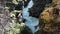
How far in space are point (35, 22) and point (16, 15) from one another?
2005mm

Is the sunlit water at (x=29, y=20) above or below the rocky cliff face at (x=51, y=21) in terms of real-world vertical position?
below

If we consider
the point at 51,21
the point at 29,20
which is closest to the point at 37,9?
the point at 29,20

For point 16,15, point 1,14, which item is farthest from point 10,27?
point 16,15

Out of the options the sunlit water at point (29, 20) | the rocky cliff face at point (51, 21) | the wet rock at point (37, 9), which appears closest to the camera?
the rocky cliff face at point (51, 21)

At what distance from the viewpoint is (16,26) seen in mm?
9703

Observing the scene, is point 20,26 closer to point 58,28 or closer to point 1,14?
point 1,14

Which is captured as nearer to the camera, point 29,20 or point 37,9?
point 29,20

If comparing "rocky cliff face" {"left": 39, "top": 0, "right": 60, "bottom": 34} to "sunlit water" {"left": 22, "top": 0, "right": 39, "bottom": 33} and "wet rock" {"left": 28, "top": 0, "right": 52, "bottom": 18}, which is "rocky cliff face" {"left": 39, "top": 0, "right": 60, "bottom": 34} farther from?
"wet rock" {"left": 28, "top": 0, "right": 52, "bottom": 18}

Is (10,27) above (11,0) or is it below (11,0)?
below

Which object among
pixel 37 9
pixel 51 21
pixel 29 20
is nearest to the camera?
pixel 51 21

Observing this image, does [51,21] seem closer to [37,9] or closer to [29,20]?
[29,20]

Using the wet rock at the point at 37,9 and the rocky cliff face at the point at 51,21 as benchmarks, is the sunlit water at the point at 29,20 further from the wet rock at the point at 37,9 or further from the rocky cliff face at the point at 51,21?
the rocky cliff face at the point at 51,21

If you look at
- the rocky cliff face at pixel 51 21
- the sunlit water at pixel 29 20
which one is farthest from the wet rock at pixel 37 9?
Result: the rocky cliff face at pixel 51 21

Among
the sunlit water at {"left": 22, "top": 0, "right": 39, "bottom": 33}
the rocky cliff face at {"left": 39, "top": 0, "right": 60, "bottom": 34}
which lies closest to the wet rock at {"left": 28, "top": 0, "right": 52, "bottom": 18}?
the sunlit water at {"left": 22, "top": 0, "right": 39, "bottom": 33}
